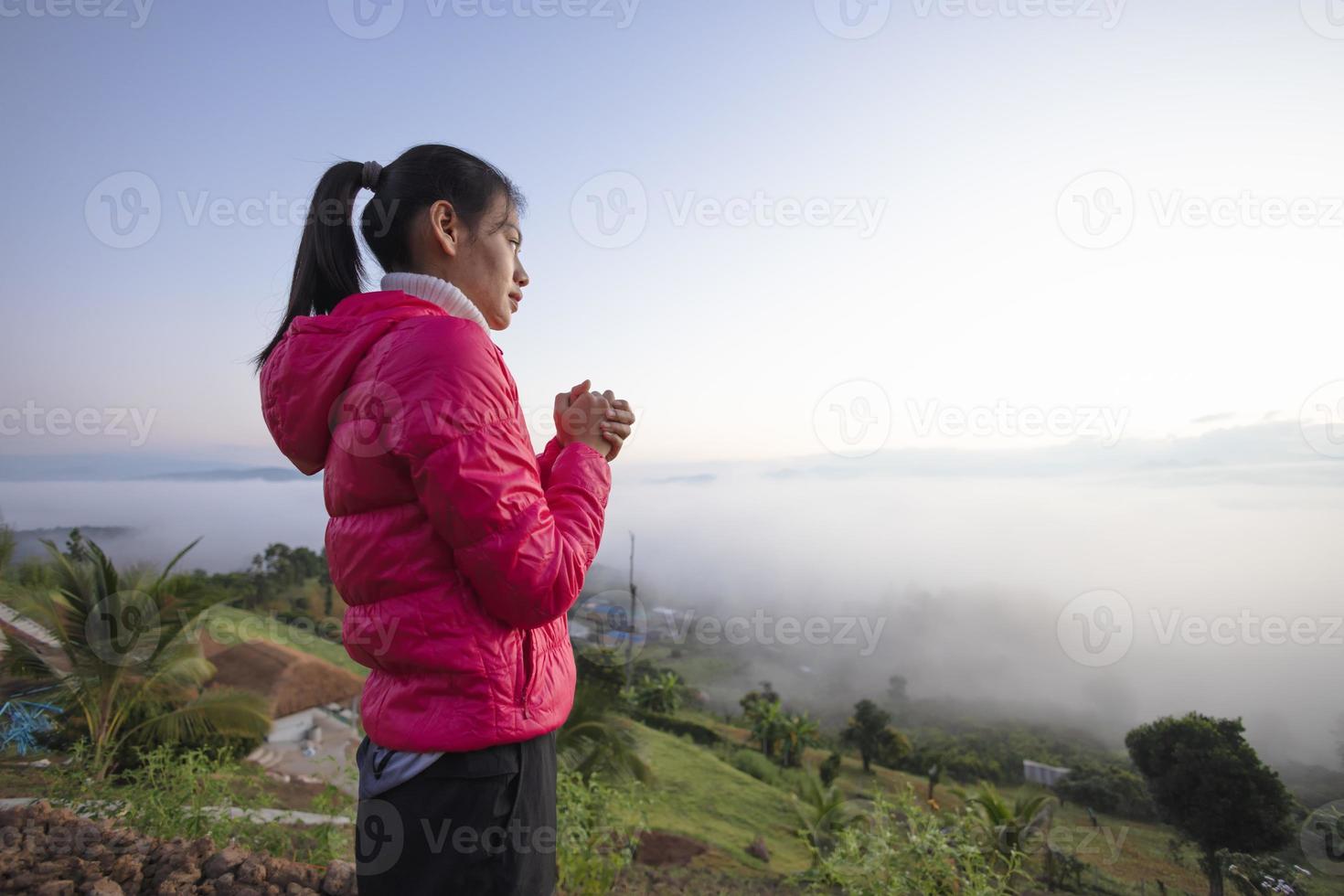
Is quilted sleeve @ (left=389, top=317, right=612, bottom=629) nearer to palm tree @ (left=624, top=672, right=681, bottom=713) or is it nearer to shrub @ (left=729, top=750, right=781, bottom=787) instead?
shrub @ (left=729, top=750, right=781, bottom=787)

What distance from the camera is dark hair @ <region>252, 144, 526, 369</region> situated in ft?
4.58

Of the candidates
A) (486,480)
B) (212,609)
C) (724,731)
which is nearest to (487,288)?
(486,480)

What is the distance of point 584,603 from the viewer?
3.12 metres

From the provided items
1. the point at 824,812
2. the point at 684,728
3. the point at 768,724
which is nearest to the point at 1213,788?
the point at 824,812

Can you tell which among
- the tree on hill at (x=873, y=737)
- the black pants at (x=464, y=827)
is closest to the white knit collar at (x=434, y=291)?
the black pants at (x=464, y=827)

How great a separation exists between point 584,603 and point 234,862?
1682 millimetres

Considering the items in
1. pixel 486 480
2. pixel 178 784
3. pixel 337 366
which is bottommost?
pixel 178 784

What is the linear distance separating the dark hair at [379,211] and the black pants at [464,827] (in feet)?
2.86

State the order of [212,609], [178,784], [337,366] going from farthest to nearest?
[212,609] < [178,784] < [337,366]

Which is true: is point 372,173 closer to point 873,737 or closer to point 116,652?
point 116,652

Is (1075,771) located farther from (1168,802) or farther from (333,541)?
(333,541)

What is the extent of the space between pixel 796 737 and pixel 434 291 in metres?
10.0

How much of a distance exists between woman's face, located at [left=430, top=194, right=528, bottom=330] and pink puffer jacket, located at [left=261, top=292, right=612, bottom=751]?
15 cm

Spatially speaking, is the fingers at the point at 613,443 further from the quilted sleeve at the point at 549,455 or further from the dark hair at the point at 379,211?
the dark hair at the point at 379,211
